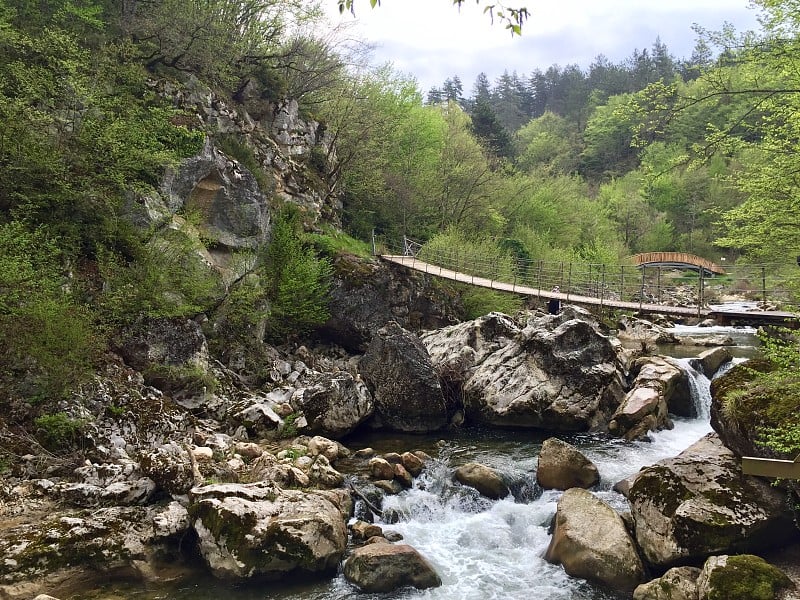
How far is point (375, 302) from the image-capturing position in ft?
55.5

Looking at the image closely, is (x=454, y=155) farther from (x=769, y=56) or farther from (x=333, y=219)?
(x=769, y=56)

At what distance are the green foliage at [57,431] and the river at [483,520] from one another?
2.86m

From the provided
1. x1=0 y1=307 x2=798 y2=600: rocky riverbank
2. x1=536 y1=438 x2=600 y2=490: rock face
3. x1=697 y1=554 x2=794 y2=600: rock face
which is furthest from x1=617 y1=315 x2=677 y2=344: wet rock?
x1=697 y1=554 x2=794 y2=600: rock face

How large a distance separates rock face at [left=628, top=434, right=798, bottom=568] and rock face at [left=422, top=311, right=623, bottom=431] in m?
4.74

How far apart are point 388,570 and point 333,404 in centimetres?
515

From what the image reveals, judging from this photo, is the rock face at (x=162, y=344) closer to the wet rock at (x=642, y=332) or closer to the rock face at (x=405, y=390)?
the rock face at (x=405, y=390)

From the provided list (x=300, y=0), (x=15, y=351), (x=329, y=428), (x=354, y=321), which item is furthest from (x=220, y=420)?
(x=300, y=0)

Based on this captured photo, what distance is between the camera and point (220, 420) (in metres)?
10.4

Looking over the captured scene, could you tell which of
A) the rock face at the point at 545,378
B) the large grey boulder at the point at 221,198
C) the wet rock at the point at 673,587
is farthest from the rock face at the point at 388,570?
the large grey boulder at the point at 221,198

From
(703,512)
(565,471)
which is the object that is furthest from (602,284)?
(703,512)

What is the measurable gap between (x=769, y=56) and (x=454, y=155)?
19.2 m

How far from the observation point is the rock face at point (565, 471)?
861 cm

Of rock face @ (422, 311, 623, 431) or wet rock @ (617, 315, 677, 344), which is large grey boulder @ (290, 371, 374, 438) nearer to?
rock face @ (422, 311, 623, 431)

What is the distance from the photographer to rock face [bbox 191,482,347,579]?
19.9 feet
